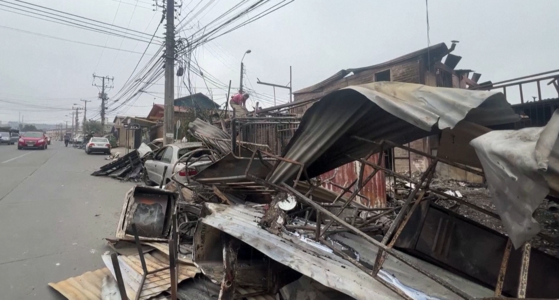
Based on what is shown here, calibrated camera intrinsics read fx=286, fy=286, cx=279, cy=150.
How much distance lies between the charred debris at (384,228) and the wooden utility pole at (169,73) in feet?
27.3

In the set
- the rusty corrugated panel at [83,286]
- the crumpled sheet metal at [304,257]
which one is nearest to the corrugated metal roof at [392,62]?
the crumpled sheet metal at [304,257]

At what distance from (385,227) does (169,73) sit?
10974 mm

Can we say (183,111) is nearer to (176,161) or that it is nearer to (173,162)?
(173,162)

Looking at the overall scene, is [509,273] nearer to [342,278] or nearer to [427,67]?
[342,278]

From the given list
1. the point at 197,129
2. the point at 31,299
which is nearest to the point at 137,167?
the point at 197,129

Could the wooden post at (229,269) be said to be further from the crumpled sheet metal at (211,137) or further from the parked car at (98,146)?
the parked car at (98,146)

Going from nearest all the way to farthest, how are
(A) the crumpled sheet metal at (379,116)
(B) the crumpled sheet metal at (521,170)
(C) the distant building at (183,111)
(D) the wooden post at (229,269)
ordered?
(B) the crumpled sheet metal at (521,170), (A) the crumpled sheet metal at (379,116), (D) the wooden post at (229,269), (C) the distant building at (183,111)

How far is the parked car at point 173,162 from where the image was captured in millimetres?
6355

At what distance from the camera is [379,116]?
2166mm

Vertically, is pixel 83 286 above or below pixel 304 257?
below

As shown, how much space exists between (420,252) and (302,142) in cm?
147

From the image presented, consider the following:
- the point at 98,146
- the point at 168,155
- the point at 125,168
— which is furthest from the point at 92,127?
the point at 168,155

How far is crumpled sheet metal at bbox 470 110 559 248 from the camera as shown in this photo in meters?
1.09

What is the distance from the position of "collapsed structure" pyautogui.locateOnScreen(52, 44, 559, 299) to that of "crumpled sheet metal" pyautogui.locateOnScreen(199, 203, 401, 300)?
0.01m
